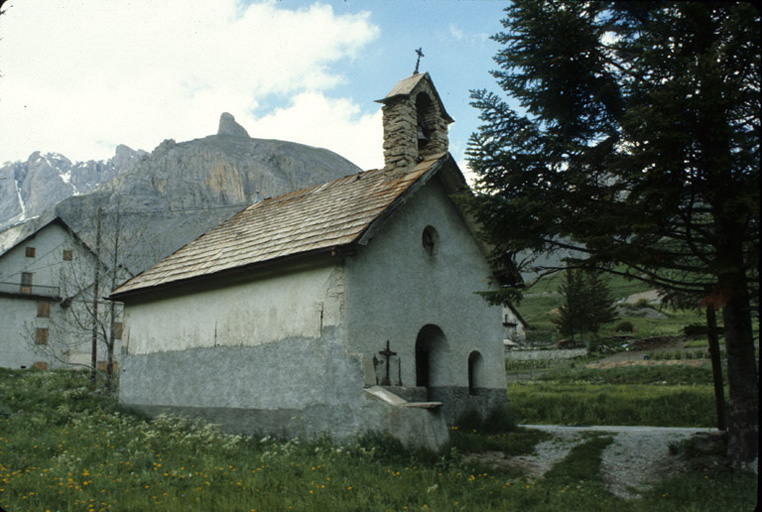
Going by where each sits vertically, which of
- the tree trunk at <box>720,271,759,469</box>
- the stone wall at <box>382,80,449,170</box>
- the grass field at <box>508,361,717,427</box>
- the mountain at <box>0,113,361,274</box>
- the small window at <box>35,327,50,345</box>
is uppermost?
the mountain at <box>0,113,361,274</box>

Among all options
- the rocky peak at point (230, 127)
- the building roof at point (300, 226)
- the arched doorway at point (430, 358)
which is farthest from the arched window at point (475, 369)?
the rocky peak at point (230, 127)

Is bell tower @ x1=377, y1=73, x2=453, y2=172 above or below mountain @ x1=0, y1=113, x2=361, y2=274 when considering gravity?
below

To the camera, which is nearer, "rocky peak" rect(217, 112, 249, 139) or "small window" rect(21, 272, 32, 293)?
"small window" rect(21, 272, 32, 293)

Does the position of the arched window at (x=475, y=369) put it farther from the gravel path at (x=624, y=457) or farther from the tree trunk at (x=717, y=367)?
the tree trunk at (x=717, y=367)

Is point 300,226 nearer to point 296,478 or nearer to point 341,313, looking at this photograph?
point 341,313

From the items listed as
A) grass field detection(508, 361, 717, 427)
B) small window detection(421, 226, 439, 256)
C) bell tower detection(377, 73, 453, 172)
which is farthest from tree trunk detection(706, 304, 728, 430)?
bell tower detection(377, 73, 453, 172)

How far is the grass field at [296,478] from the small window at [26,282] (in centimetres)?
2894

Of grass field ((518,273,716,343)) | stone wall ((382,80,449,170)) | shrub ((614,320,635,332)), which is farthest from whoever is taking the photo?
shrub ((614,320,635,332))

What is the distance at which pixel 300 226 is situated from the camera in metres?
13.2

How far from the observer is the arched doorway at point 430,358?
1308 centimetres

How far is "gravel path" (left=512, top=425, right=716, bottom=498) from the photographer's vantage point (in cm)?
912

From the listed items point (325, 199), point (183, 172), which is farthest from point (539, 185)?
point (183, 172)

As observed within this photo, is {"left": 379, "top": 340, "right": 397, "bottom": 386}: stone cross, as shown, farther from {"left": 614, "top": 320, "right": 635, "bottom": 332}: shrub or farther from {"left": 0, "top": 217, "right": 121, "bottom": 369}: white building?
{"left": 614, "top": 320, "right": 635, "bottom": 332}: shrub

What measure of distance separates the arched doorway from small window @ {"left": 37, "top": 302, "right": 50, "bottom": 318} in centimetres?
3231
